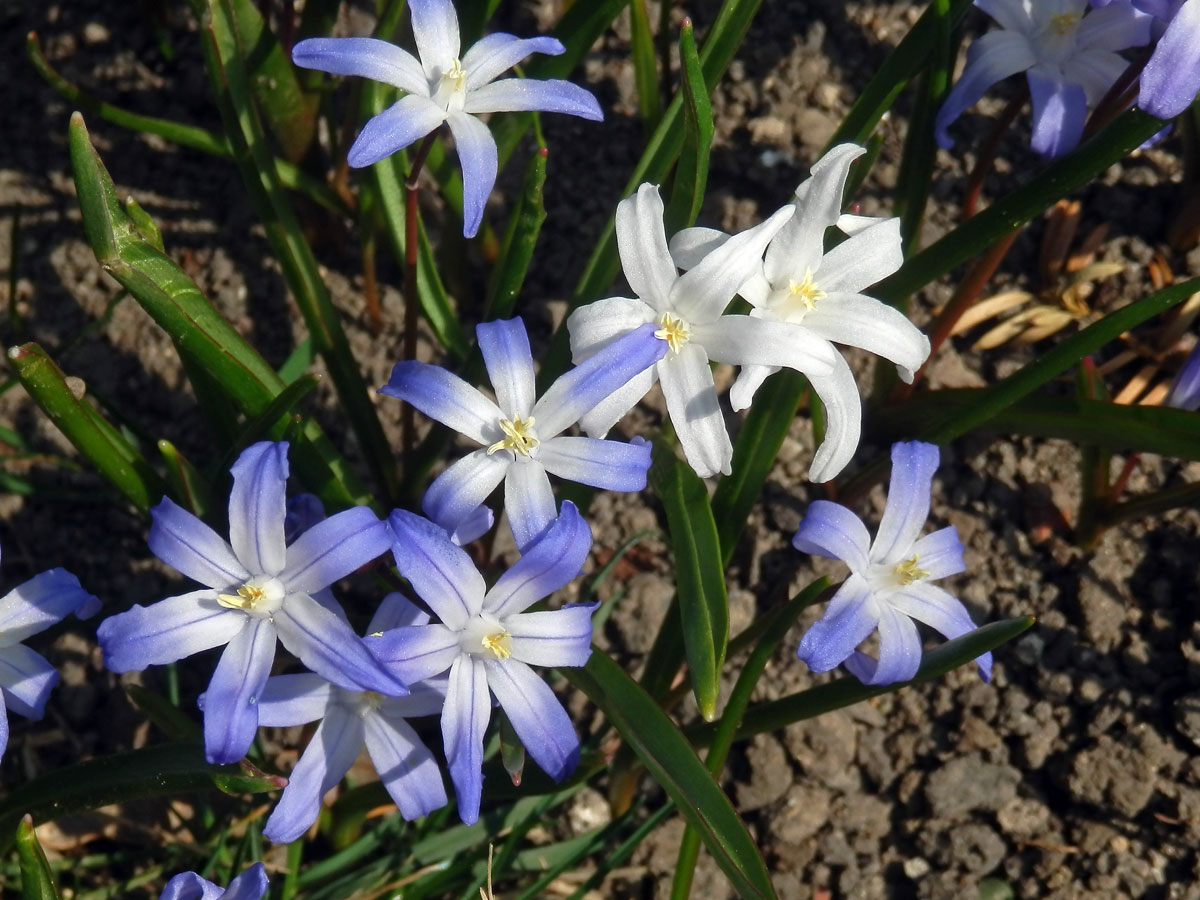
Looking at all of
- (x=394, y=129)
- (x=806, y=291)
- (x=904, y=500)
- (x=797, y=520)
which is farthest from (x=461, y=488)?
(x=797, y=520)

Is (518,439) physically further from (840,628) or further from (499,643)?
(840,628)

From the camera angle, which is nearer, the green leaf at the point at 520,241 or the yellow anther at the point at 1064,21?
the green leaf at the point at 520,241

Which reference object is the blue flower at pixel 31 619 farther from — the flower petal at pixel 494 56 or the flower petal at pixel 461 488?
the flower petal at pixel 494 56

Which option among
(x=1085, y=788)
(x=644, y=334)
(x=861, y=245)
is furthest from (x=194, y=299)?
(x=1085, y=788)

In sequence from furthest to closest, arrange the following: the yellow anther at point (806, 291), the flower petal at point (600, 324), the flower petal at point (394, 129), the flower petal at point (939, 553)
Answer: the flower petal at point (939, 553) < the yellow anther at point (806, 291) < the flower petal at point (600, 324) < the flower petal at point (394, 129)

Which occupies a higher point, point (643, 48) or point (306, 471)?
point (643, 48)

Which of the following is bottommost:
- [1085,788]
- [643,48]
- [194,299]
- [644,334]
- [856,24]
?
[1085,788]

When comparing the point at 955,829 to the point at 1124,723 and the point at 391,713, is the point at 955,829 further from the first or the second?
the point at 391,713

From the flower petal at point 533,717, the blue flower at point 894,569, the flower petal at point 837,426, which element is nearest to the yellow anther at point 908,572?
the blue flower at point 894,569
